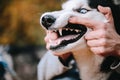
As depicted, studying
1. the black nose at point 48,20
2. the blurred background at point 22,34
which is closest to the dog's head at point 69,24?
the black nose at point 48,20

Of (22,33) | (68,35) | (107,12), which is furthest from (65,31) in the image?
(22,33)

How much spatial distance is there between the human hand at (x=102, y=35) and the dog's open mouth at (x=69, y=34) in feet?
0.06

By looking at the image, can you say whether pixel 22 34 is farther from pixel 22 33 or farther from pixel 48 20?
pixel 48 20

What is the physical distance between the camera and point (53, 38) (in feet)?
4.49

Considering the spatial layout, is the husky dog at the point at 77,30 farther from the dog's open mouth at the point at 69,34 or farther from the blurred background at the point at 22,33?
the blurred background at the point at 22,33

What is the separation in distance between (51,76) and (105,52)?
0.30m

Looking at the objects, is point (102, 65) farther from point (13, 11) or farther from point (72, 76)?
point (13, 11)

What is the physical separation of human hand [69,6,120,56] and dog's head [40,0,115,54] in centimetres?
2

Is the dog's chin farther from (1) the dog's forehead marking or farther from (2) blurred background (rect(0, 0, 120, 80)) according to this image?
(2) blurred background (rect(0, 0, 120, 80))

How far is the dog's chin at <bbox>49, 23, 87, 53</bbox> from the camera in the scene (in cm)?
135

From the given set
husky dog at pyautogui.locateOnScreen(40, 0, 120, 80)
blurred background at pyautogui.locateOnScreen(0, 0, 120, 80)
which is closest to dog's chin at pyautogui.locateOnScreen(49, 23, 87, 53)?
husky dog at pyautogui.locateOnScreen(40, 0, 120, 80)

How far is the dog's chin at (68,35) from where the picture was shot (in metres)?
1.35

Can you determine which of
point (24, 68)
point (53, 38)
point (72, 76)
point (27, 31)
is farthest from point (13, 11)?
point (53, 38)

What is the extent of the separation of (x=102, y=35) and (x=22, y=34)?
221 cm
